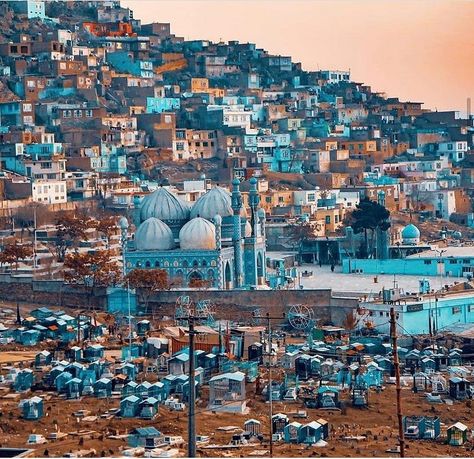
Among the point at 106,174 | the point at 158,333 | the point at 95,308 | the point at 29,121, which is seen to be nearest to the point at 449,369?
the point at 158,333

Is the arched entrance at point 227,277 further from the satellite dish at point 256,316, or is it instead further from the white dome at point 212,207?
the satellite dish at point 256,316

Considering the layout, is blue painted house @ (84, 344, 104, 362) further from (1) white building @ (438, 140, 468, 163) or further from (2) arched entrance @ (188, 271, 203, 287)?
(1) white building @ (438, 140, 468, 163)

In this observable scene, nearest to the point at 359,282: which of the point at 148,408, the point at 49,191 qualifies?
the point at 49,191

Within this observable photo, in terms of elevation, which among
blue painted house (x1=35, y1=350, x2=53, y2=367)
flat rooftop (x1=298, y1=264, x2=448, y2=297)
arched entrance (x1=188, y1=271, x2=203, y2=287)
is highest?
arched entrance (x1=188, y1=271, x2=203, y2=287)

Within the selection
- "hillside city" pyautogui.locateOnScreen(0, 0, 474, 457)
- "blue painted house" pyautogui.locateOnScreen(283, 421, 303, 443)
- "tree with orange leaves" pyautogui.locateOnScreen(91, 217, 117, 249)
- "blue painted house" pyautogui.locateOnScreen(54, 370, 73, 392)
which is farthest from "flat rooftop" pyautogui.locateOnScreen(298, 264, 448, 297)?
"blue painted house" pyautogui.locateOnScreen(283, 421, 303, 443)

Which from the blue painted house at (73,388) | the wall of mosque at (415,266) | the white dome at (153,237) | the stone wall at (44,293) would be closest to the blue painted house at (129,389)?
the blue painted house at (73,388)

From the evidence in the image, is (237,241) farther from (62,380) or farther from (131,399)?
(131,399)

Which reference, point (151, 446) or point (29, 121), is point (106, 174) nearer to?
point (29, 121)
